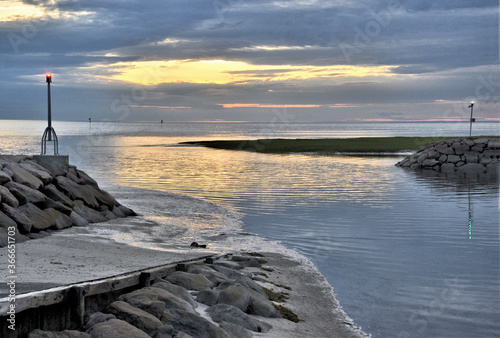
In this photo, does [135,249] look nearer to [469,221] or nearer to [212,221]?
[212,221]

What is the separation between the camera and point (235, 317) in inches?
306

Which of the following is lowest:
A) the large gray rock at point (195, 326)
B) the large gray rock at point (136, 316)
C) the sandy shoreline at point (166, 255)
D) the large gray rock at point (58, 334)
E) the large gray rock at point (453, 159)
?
the sandy shoreline at point (166, 255)

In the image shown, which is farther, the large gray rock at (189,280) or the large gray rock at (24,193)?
the large gray rock at (24,193)

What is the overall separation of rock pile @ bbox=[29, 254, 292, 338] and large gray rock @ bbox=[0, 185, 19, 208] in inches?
222

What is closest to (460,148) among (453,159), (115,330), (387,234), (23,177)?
(453,159)

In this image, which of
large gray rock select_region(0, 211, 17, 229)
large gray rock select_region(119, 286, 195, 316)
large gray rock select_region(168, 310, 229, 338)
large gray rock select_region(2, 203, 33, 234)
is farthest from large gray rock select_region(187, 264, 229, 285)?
large gray rock select_region(2, 203, 33, 234)

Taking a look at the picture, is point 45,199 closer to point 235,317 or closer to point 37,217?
point 37,217

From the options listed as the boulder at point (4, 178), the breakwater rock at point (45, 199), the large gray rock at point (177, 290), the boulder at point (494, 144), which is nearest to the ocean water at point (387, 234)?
the large gray rock at point (177, 290)

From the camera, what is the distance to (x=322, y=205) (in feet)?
71.1

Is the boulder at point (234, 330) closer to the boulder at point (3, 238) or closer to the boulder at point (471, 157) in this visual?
the boulder at point (3, 238)

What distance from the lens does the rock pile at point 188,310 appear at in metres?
6.71

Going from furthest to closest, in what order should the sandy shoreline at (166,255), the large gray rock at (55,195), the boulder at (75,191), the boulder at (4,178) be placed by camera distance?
the boulder at (75,191)
the large gray rock at (55,195)
the boulder at (4,178)
the sandy shoreline at (166,255)

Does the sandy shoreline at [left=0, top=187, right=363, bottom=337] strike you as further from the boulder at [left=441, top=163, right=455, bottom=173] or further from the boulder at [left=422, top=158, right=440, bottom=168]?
the boulder at [left=422, top=158, right=440, bottom=168]

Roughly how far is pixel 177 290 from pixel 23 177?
872 centimetres
